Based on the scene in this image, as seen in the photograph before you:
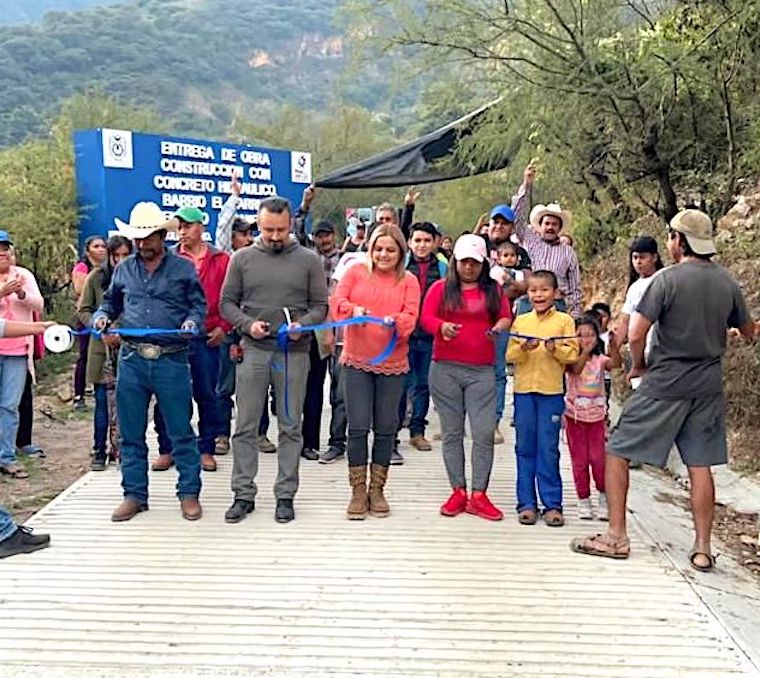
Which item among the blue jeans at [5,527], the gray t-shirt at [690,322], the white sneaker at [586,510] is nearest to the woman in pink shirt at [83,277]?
the blue jeans at [5,527]

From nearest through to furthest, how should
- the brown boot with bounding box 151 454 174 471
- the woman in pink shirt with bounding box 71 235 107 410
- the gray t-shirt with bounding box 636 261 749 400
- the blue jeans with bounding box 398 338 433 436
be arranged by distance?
the gray t-shirt with bounding box 636 261 749 400 < the brown boot with bounding box 151 454 174 471 < the blue jeans with bounding box 398 338 433 436 < the woman in pink shirt with bounding box 71 235 107 410

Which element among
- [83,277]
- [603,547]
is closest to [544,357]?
[603,547]

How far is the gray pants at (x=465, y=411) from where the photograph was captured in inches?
207

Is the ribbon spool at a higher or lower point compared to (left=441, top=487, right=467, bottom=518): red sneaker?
higher

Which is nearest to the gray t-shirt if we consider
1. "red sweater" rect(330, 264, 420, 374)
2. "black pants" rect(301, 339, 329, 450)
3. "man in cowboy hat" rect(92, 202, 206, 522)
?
"red sweater" rect(330, 264, 420, 374)

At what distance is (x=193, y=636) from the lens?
12.3 ft

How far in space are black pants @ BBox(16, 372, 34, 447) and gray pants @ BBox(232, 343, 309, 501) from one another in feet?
7.91

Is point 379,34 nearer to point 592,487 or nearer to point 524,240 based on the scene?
point 524,240

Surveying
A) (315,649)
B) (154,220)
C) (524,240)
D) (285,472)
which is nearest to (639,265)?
(524,240)

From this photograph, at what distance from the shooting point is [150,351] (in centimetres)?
514

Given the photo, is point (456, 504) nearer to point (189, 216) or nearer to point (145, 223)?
point (145, 223)

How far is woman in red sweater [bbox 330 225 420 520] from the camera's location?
520cm

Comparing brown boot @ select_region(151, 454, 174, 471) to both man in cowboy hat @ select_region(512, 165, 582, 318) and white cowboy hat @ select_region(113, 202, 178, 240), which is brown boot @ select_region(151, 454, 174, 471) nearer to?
white cowboy hat @ select_region(113, 202, 178, 240)

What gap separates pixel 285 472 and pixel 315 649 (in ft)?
5.71
